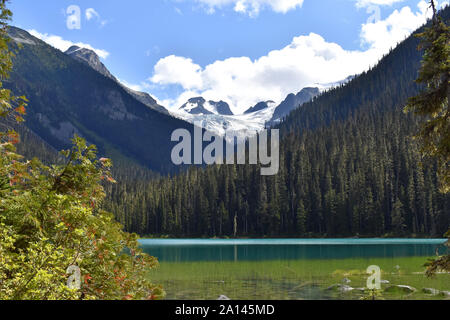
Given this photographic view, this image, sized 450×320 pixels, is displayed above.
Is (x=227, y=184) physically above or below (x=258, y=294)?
above

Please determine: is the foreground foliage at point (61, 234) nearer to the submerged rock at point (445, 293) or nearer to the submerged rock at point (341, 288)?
the submerged rock at point (341, 288)

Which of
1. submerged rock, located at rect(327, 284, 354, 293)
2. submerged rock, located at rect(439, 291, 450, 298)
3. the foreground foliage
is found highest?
the foreground foliage

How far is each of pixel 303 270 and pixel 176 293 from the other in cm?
1592

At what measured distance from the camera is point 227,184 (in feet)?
516

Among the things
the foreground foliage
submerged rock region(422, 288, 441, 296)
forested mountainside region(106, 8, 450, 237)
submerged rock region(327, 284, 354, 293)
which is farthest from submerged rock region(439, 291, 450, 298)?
forested mountainside region(106, 8, 450, 237)

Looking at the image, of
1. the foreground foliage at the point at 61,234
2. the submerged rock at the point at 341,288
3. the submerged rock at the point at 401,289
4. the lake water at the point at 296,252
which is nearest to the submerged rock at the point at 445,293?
the submerged rock at the point at 401,289

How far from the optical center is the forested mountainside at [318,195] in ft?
386

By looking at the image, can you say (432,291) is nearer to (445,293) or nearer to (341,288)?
(445,293)

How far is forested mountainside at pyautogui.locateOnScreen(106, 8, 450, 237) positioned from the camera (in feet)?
386

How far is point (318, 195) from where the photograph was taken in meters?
135

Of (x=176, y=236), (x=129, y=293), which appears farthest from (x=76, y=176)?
(x=176, y=236)

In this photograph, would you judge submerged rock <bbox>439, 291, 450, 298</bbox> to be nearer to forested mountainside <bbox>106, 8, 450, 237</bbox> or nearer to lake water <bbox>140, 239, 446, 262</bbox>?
lake water <bbox>140, 239, 446, 262</bbox>
